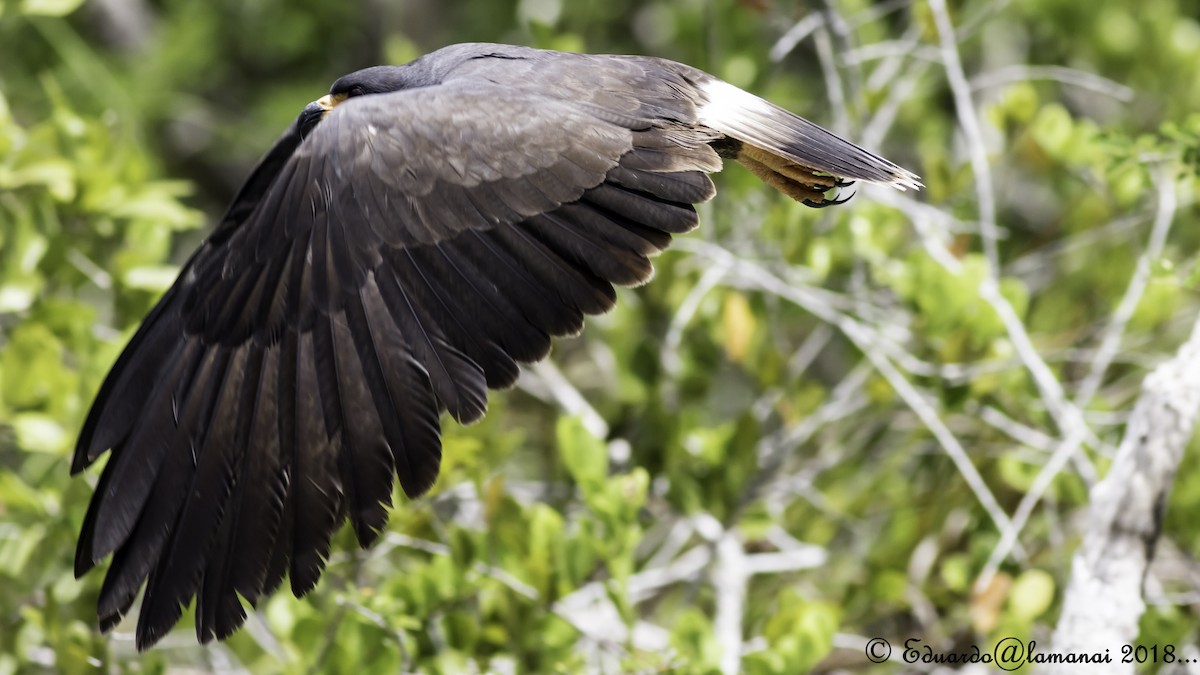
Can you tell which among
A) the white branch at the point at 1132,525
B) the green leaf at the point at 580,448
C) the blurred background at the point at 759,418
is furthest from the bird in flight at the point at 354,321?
the white branch at the point at 1132,525

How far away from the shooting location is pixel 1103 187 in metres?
3.98

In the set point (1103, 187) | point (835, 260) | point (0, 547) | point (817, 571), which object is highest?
point (1103, 187)

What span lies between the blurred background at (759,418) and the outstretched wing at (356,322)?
0.26 metres

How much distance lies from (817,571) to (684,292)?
3.20 feet

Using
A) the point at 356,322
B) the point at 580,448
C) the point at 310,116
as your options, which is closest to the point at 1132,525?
the point at 580,448

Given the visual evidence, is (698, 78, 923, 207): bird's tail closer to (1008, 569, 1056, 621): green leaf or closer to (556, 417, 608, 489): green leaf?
(556, 417, 608, 489): green leaf

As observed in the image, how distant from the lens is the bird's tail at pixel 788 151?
11.0 feet

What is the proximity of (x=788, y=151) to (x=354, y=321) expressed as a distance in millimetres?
1187

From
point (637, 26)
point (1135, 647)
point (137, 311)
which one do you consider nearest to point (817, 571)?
point (1135, 647)

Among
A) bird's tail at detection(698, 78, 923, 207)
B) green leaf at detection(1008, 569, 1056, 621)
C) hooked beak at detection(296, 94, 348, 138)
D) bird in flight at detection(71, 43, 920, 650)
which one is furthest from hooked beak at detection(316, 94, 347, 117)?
green leaf at detection(1008, 569, 1056, 621)

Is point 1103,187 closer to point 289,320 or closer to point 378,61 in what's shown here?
point 289,320

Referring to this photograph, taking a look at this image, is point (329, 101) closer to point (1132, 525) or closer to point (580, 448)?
point (580, 448)

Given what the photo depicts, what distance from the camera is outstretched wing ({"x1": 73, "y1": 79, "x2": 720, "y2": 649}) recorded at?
2.73 metres

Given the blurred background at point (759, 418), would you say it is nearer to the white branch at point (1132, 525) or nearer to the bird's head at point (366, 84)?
the white branch at point (1132, 525)
